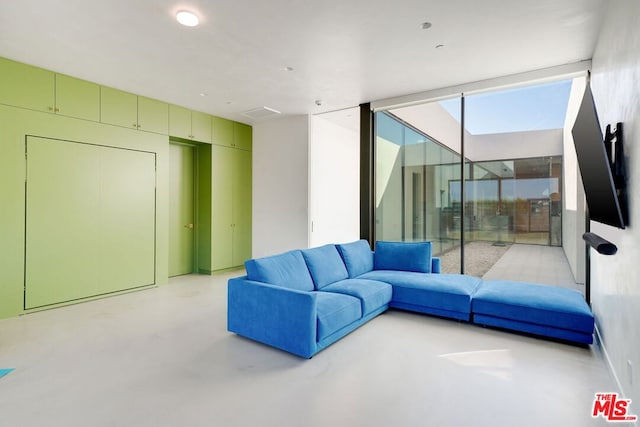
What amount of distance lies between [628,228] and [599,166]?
0.45m

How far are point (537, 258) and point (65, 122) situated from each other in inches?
259

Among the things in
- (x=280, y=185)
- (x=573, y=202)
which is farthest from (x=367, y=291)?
(x=573, y=202)

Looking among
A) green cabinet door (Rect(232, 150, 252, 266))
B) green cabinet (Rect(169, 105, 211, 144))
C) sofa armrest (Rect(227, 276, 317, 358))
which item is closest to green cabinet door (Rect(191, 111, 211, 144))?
green cabinet (Rect(169, 105, 211, 144))

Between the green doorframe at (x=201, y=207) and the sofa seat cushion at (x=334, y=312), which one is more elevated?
the green doorframe at (x=201, y=207)

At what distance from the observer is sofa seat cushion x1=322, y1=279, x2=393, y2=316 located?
3.62m

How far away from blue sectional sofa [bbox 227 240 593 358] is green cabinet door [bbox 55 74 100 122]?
3327 millimetres

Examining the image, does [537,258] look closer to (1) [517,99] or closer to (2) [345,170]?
(1) [517,99]

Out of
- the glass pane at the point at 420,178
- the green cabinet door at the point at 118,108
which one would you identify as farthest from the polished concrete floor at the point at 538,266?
the green cabinet door at the point at 118,108

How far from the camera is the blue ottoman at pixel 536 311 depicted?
10.1 feet

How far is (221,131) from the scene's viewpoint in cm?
655

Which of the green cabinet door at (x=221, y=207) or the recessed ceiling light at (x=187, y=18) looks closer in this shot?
the recessed ceiling light at (x=187, y=18)

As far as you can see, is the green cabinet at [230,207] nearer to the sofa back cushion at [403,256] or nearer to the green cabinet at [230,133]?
the green cabinet at [230,133]

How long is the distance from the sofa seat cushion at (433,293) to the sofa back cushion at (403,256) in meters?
0.32

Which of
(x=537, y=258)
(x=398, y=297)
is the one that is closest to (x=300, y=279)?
(x=398, y=297)
